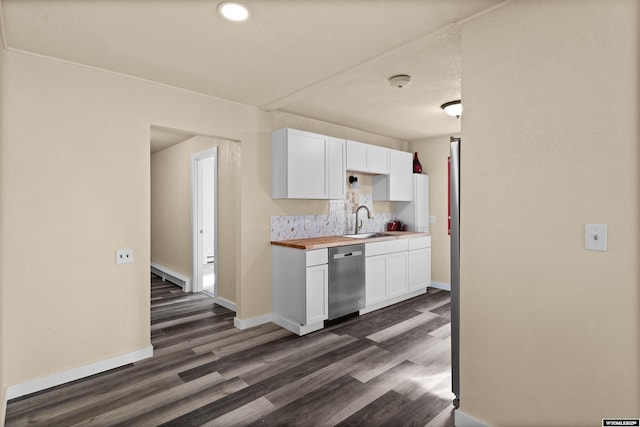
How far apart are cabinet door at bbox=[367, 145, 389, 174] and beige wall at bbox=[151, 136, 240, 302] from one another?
1.79 meters

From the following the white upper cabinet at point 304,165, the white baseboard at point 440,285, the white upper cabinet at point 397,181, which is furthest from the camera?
the white baseboard at point 440,285

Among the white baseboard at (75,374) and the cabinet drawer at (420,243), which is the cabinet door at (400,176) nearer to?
the cabinet drawer at (420,243)

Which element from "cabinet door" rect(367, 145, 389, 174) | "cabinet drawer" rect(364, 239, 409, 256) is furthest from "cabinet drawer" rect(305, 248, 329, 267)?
"cabinet door" rect(367, 145, 389, 174)

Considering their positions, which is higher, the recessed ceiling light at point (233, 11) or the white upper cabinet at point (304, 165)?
the recessed ceiling light at point (233, 11)

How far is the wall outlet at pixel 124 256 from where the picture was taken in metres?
2.78

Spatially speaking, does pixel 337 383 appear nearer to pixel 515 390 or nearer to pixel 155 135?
pixel 515 390

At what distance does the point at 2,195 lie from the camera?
2.28 meters

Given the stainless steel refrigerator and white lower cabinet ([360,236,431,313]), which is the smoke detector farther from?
white lower cabinet ([360,236,431,313])

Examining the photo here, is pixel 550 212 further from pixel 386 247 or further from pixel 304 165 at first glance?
pixel 386 247

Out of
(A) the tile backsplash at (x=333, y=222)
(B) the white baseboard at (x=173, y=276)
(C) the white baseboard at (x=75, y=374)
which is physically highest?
(A) the tile backsplash at (x=333, y=222)

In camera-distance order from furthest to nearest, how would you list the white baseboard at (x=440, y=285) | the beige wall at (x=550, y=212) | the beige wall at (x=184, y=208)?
the white baseboard at (x=440, y=285), the beige wall at (x=184, y=208), the beige wall at (x=550, y=212)

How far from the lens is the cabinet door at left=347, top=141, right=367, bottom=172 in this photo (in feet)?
14.1

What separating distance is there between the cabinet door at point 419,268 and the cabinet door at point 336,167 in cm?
145

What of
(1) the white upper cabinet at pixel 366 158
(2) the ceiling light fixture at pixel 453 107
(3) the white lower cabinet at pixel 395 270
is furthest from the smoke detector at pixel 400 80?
(3) the white lower cabinet at pixel 395 270
